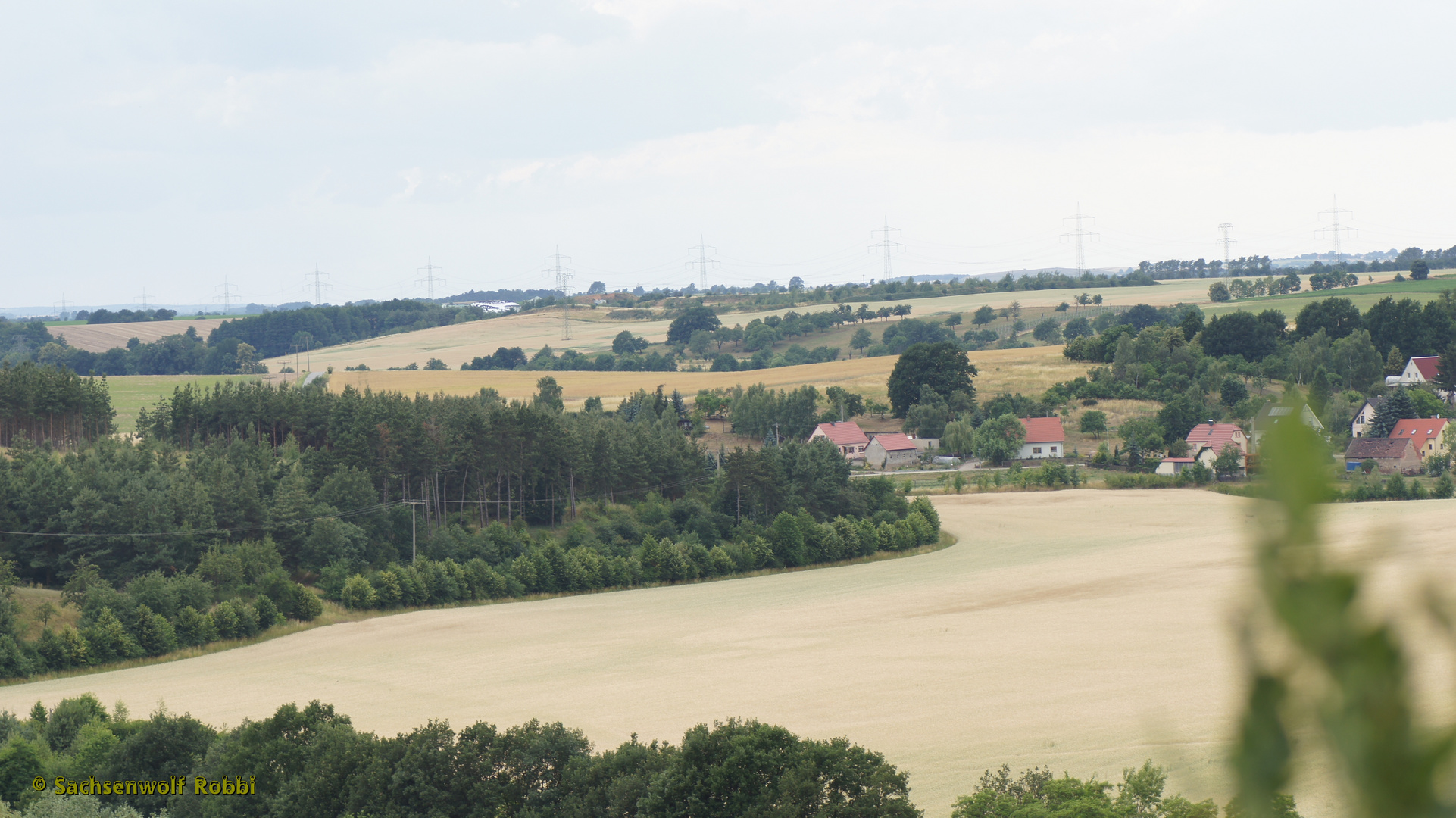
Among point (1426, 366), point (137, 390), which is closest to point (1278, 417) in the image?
point (1426, 366)

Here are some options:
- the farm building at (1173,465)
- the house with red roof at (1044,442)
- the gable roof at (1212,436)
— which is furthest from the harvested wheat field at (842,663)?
the house with red roof at (1044,442)

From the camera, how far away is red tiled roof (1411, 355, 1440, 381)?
110 m

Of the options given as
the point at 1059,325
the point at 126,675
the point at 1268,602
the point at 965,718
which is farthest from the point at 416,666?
the point at 1059,325

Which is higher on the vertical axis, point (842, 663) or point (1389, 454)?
point (1389, 454)

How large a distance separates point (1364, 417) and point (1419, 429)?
8.81 m

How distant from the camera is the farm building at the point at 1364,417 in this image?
95625 millimetres

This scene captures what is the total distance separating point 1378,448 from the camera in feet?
287

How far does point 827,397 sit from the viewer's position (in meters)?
115

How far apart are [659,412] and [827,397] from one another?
19.2 m

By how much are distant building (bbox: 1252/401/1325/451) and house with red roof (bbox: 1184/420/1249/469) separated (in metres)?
91.3

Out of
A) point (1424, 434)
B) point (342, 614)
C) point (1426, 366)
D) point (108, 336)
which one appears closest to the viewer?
point (342, 614)

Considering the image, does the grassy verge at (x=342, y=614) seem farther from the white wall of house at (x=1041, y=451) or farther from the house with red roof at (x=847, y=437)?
the house with red roof at (x=847, y=437)

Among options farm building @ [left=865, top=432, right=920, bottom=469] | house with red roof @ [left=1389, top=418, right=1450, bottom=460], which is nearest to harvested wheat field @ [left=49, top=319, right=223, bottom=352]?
farm building @ [left=865, top=432, right=920, bottom=469]

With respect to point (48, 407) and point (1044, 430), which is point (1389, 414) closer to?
point (1044, 430)
